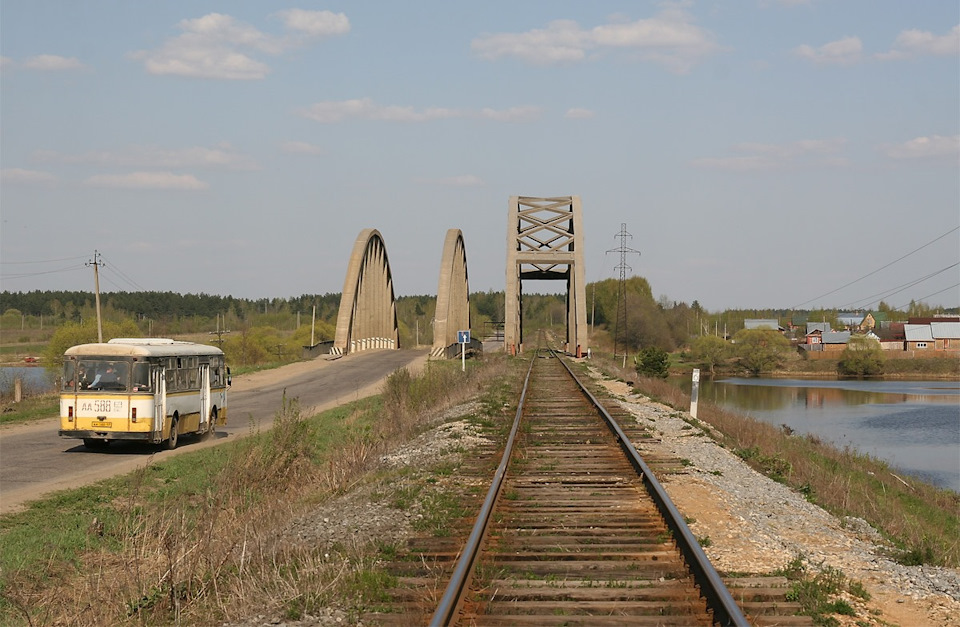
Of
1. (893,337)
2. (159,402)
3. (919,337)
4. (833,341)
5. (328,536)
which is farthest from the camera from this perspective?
(893,337)

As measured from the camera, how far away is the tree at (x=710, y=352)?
87.6 m

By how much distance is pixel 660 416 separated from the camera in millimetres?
19594

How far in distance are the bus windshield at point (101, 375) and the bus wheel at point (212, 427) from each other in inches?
A: 151

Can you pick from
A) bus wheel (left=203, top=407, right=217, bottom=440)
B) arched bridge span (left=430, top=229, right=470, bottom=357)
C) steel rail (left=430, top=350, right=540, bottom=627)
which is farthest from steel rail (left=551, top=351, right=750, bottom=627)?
arched bridge span (left=430, top=229, right=470, bottom=357)

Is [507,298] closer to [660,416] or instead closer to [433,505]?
[660,416]

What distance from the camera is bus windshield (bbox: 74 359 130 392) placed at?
17.0 metres

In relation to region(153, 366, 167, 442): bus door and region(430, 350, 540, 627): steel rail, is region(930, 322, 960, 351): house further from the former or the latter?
region(430, 350, 540, 627): steel rail

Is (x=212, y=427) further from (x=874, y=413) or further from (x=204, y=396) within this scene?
(x=874, y=413)

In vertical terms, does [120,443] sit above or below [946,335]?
below

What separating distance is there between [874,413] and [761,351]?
4247cm

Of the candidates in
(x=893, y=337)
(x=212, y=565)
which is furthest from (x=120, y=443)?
(x=893, y=337)

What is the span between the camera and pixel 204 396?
20.5 metres

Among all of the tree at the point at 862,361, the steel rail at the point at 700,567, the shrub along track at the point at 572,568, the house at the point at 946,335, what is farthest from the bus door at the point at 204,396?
the house at the point at 946,335

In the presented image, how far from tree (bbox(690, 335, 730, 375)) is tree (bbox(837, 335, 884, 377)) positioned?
421 inches
